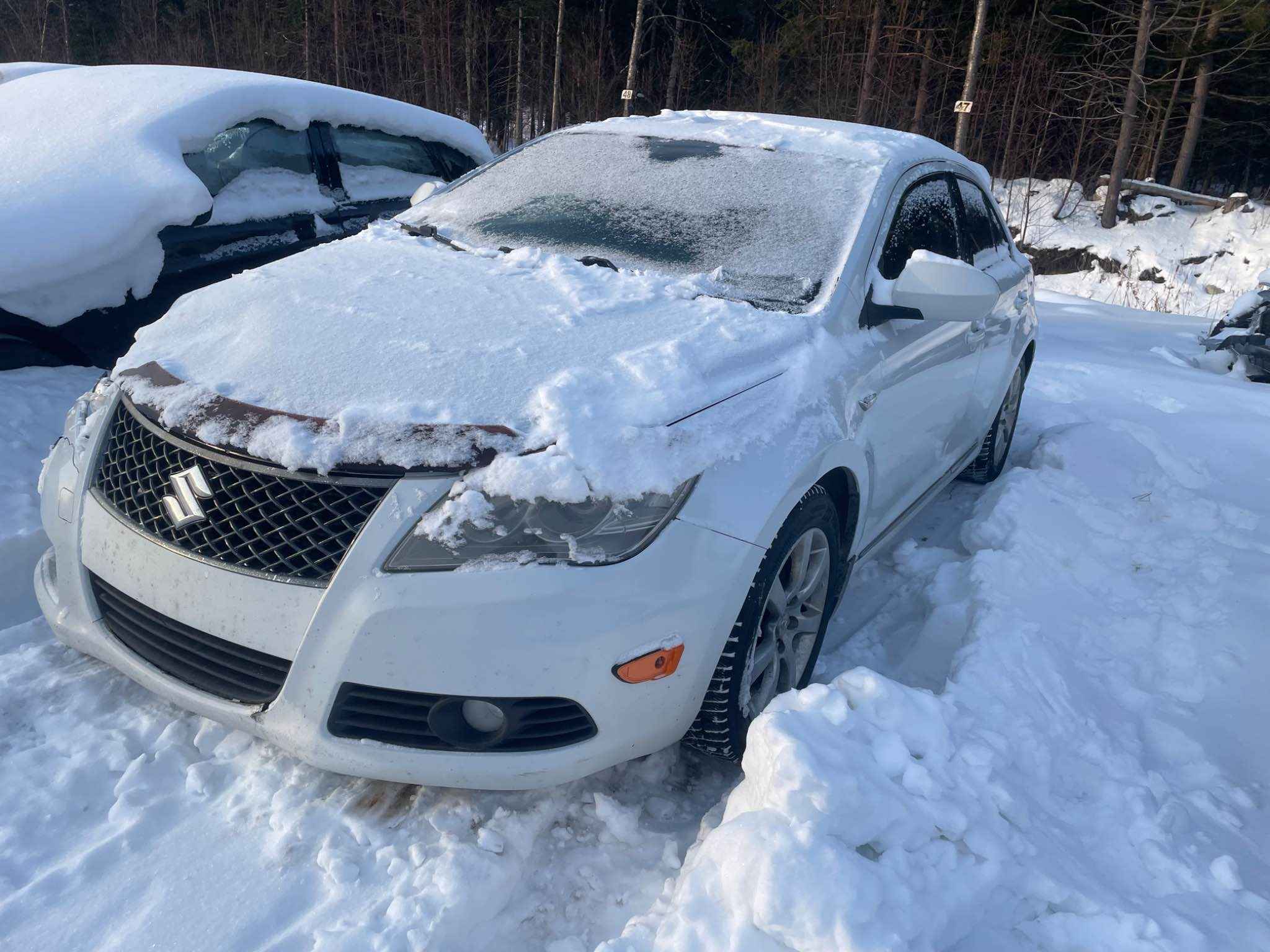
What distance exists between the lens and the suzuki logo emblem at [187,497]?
6.26 feet

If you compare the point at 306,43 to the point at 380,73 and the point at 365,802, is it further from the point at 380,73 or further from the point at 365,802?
the point at 365,802

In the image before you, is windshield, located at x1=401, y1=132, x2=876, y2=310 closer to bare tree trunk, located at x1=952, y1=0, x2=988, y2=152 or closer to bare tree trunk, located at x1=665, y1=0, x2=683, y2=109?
bare tree trunk, located at x1=952, y1=0, x2=988, y2=152

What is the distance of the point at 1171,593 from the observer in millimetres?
3283

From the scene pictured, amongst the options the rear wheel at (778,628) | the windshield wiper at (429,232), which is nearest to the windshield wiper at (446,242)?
the windshield wiper at (429,232)

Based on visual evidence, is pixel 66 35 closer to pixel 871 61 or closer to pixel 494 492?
pixel 871 61

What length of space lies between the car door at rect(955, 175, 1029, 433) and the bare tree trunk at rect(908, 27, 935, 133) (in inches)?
729

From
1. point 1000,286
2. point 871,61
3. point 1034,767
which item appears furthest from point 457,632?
point 871,61

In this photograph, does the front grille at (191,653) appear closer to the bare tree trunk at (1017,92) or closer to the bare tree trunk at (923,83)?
the bare tree trunk at (923,83)

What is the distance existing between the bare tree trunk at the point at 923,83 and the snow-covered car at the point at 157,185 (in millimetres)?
18834

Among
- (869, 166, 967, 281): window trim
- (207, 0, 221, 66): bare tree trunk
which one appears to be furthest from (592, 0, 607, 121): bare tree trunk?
(869, 166, 967, 281): window trim

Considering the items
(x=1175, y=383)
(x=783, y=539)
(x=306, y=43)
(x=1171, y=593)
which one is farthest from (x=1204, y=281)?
(x=306, y=43)

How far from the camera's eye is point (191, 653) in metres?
1.98

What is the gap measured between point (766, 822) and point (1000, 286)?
2.72 meters

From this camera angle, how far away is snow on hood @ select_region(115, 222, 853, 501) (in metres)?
1.87
